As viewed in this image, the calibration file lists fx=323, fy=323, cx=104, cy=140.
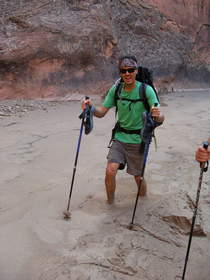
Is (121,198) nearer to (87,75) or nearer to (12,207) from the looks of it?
(12,207)

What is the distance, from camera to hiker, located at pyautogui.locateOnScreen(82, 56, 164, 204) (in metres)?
3.96

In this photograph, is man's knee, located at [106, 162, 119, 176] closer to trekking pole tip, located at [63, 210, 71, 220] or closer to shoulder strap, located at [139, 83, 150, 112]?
trekking pole tip, located at [63, 210, 71, 220]

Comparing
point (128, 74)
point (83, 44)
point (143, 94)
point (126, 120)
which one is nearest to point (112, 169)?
point (126, 120)

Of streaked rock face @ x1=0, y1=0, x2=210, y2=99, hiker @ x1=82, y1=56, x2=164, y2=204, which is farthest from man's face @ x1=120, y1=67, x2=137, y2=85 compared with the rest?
streaked rock face @ x1=0, y1=0, x2=210, y2=99

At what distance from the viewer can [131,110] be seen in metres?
4.09

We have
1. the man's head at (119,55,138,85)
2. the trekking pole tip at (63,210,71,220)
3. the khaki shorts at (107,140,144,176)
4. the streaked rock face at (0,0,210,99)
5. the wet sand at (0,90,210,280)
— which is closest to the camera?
the wet sand at (0,90,210,280)

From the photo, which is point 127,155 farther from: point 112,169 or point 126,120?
point 126,120

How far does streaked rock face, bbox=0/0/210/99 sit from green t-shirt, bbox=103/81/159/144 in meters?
8.21

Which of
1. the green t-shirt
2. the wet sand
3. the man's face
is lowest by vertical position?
the wet sand

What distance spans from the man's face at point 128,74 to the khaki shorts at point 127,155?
0.83 metres

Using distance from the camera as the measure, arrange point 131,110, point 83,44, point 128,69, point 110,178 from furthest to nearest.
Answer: point 83,44 → point 110,178 → point 131,110 → point 128,69

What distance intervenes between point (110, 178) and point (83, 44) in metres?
9.77

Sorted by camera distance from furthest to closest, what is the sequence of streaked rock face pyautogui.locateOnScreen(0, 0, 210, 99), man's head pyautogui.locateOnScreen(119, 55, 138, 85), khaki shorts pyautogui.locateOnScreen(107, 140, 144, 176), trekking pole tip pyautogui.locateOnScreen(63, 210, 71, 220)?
streaked rock face pyautogui.locateOnScreen(0, 0, 210, 99) → khaki shorts pyautogui.locateOnScreen(107, 140, 144, 176) → trekking pole tip pyautogui.locateOnScreen(63, 210, 71, 220) → man's head pyautogui.locateOnScreen(119, 55, 138, 85)

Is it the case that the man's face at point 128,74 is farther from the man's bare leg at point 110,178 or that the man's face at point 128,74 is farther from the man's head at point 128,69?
the man's bare leg at point 110,178
